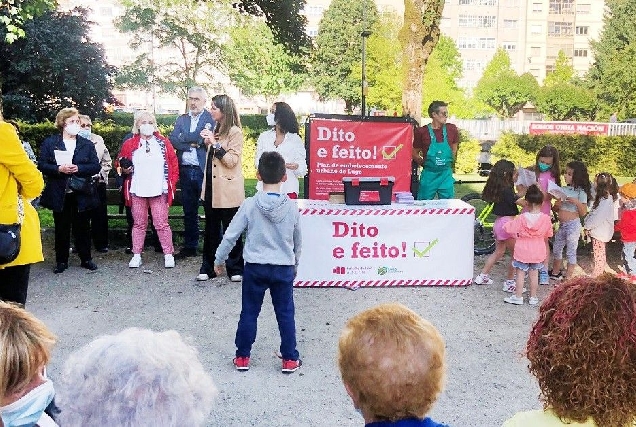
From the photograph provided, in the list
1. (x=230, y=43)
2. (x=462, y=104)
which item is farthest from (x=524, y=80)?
(x=230, y=43)

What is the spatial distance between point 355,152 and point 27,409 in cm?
692

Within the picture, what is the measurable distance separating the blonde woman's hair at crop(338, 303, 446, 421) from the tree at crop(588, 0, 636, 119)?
61844mm

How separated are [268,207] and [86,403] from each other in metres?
3.26

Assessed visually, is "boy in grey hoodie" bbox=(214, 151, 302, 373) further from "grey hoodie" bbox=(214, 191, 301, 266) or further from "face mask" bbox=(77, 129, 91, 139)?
"face mask" bbox=(77, 129, 91, 139)

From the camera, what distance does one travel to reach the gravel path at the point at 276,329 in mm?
4512

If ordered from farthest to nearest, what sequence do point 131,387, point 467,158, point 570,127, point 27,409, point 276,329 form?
1. point 570,127
2. point 467,158
3. point 276,329
4. point 27,409
5. point 131,387

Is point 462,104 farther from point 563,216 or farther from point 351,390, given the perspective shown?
point 351,390

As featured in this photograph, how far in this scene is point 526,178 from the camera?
804cm

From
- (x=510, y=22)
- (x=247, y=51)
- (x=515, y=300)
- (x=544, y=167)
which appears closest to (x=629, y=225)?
(x=544, y=167)

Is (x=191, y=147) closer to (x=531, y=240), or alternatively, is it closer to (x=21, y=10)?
(x=531, y=240)

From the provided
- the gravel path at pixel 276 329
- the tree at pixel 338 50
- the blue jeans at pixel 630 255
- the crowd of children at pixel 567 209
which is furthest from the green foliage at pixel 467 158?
the tree at pixel 338 50

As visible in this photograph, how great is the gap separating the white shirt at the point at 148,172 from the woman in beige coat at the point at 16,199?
326cm

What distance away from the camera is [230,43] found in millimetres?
35844

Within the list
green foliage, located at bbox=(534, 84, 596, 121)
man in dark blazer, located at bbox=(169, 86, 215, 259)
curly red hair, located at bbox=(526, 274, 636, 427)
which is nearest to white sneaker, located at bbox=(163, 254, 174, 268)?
man in dark blazer, located at bbox=(169, 86, 215, 259)
